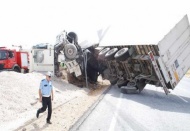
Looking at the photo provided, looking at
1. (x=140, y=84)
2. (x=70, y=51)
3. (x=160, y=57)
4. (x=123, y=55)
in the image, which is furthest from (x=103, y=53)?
(x=160, y=57)

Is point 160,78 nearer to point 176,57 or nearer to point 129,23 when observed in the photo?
point 176,57

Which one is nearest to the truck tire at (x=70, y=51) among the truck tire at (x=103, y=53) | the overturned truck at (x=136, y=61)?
the overturned truck at (x=136, y=61)

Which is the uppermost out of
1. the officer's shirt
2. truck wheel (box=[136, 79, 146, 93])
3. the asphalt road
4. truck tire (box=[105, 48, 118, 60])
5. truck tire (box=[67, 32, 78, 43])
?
truck tire (box=[67, 32, 78, 43])

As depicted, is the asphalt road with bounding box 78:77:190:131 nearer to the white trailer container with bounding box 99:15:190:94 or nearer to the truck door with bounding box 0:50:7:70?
the white trailer container with bounding box 99:15:190:94

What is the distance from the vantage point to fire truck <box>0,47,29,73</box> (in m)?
19.6

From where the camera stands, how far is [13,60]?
20.4 m

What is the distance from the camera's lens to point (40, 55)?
69.6 feet

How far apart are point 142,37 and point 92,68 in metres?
6.84

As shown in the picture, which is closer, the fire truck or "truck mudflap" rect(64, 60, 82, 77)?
"truck mudflap" rect(64, 60, 82, 77)

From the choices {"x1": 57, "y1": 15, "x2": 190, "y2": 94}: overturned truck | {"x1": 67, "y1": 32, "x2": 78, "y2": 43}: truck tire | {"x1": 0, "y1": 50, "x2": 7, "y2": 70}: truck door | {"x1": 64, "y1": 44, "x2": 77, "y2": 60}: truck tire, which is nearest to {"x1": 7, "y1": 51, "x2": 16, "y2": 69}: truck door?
{"x1": 0, "y1": 50, "x2": 7, "y2": 70}: truck door

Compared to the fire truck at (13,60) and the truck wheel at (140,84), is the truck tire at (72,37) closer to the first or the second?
the fire truck at (13,60)

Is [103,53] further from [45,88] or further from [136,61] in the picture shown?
[45,88]

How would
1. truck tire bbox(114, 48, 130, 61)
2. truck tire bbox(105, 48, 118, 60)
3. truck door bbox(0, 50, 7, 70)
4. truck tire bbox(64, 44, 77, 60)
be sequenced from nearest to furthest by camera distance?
1. truck tire bbox(114, 48, 130, 61)
2. truck tire bbox(105, 48, 118, 60)
3. truck tire bbox(64, 44, 77, 60)
4. truck door bbox(0, 50, 7, 70)

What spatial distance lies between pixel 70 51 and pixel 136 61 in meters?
5.49
